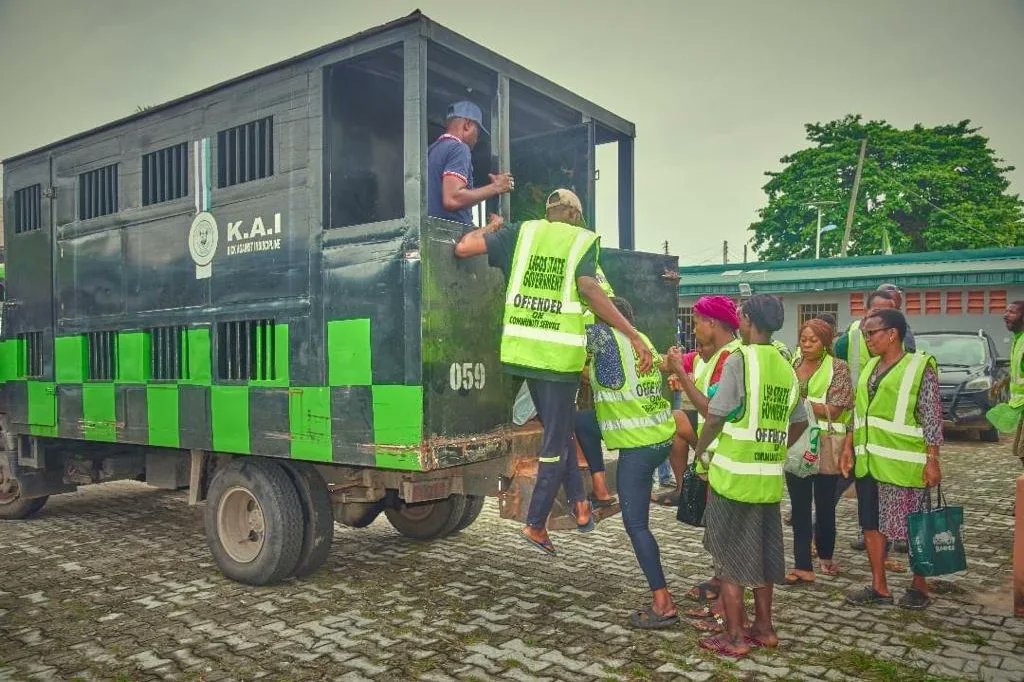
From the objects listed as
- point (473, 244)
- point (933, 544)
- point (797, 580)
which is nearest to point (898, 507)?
point (933, 544)

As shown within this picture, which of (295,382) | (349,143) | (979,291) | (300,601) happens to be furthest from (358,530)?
(979,291)

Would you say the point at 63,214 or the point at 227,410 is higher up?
the point at 63,214

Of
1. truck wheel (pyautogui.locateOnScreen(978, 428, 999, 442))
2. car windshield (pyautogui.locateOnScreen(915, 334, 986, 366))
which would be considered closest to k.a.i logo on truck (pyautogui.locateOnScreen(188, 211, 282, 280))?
car windshield (pyautogui.locateOnScreen(915, 334, 986, 366))

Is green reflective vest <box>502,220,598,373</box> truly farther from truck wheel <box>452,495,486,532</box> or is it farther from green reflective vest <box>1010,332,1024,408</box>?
green reflective vest <box>1010,332,1024,408</box>

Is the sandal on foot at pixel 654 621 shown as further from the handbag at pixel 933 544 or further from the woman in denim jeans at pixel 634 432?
the handbag at pixel 933 544

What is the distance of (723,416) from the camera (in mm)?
3820

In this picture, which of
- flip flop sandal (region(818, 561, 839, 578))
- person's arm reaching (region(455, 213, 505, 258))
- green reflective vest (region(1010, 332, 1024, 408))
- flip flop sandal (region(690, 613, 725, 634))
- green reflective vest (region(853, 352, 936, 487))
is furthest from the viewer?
green reflective vest (region(1010, 332, 1024, 408))

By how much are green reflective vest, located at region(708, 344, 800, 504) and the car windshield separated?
10591 millimetres

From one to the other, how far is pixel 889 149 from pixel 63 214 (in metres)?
31.7

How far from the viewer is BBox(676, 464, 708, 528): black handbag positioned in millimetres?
4555

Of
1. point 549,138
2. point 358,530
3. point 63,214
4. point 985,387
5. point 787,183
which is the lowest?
point 358,530

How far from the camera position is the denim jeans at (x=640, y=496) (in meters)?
4.14

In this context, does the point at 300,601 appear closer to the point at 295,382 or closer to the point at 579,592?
the point at 295,382

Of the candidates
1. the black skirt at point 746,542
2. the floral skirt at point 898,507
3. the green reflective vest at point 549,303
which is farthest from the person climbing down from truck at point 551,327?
the floral skirt at point 898,507
